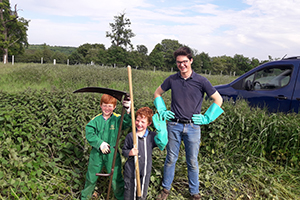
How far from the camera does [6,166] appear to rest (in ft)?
11.3

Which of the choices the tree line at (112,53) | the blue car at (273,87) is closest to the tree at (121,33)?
the tree line at (112,53)

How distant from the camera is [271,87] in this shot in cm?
521

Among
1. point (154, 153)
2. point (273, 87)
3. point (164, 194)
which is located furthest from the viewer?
point (273, 87)

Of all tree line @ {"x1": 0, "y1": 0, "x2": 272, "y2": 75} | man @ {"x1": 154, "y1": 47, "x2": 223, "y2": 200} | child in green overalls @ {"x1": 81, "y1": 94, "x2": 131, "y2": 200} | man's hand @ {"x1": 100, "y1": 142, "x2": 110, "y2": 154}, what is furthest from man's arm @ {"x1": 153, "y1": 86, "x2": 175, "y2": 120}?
tree line @ {"x1": 0, "y1": 0, "x2": 272, "y2": 75}

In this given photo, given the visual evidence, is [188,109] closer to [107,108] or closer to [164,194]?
[107,108]

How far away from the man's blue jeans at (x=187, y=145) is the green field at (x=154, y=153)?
40 centimetres

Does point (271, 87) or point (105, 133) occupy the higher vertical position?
point (271, 87)

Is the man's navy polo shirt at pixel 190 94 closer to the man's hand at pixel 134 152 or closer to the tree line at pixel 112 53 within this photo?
the man's hand at pixel 134 152

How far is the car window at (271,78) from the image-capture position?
16.8ft

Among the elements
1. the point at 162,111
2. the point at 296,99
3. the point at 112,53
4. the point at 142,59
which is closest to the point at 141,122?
the point at 162,111

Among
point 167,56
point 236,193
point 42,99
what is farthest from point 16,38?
point 236,193

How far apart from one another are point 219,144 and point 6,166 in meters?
3.38

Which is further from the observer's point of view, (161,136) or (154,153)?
(154,153)

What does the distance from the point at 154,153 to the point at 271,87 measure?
10.4 feet
